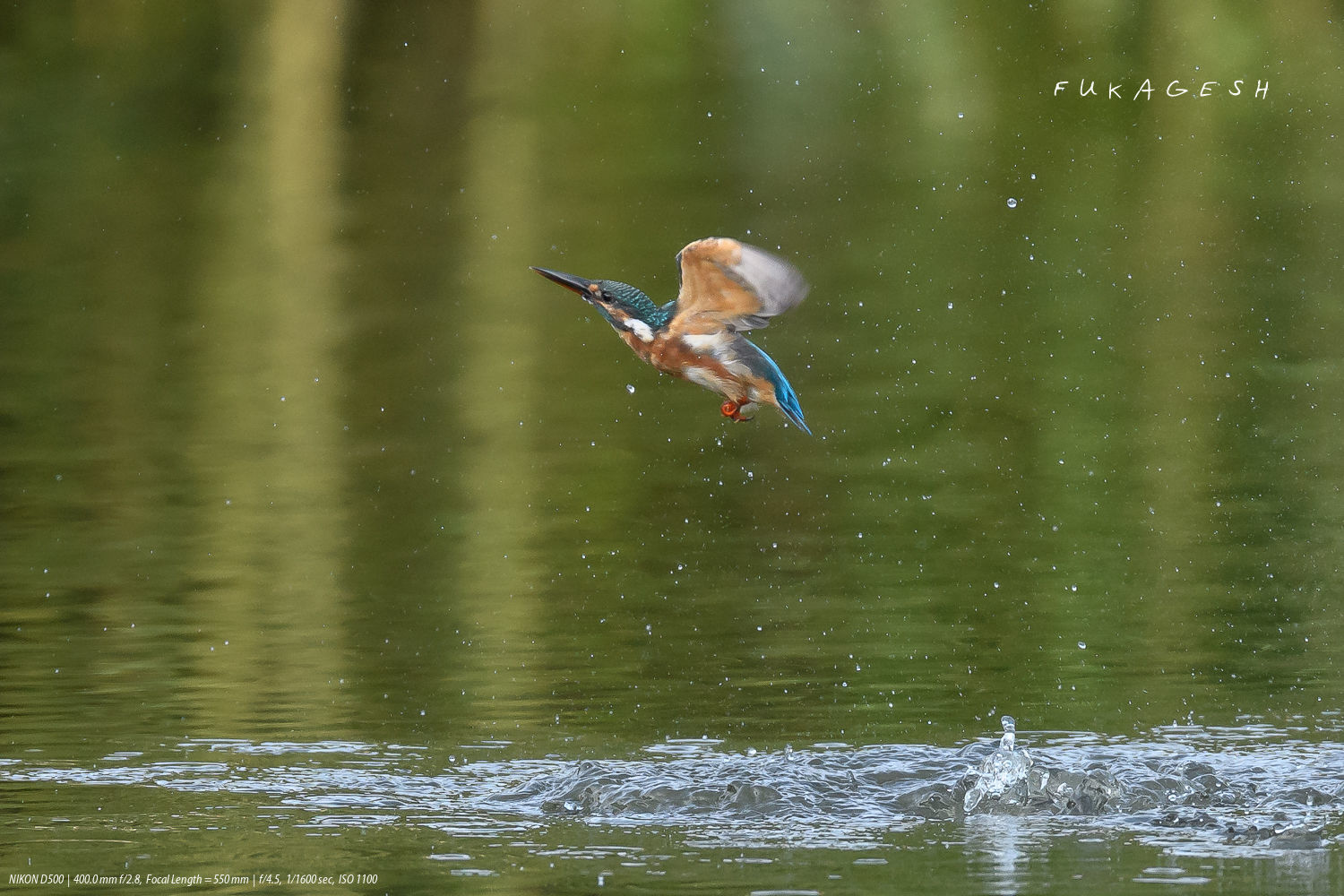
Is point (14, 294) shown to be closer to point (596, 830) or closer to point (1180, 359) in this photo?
point (1180, 359)

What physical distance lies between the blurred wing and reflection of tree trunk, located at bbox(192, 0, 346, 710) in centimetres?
196

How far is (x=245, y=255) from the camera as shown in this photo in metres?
14.4

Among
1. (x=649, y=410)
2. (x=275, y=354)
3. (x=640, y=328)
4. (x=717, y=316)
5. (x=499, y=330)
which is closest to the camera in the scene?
(x=717, y=316)

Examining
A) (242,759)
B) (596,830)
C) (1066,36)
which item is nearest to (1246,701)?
(596,830)

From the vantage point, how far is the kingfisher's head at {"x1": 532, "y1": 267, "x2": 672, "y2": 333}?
17.4ft

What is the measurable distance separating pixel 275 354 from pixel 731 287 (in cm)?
719

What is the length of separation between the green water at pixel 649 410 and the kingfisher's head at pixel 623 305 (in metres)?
1.09

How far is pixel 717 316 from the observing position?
5.19 meters

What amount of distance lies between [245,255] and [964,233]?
15.2ft

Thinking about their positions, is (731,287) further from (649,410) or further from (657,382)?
(657,382)

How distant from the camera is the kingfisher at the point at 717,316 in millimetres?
4969

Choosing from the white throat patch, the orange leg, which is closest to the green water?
the orange leg

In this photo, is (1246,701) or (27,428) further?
(27,428)

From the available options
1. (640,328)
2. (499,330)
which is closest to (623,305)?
(640,328)
